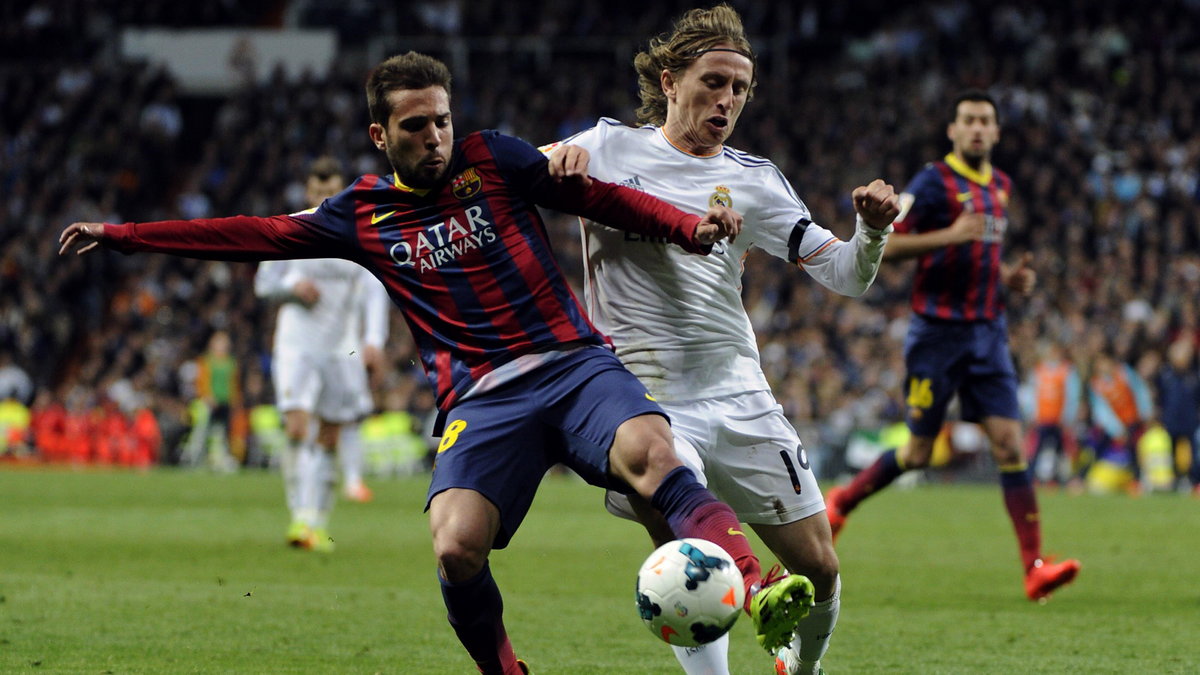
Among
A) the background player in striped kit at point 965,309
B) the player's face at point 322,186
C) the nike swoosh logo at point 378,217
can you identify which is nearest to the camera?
the nike swoosh logo at point 378,217

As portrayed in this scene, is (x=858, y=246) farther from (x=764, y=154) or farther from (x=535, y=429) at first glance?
(x=764, y=154)

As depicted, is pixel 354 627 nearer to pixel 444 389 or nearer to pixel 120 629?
pixel 120 629

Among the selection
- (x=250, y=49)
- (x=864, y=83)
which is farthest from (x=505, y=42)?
(x=864, y=83)

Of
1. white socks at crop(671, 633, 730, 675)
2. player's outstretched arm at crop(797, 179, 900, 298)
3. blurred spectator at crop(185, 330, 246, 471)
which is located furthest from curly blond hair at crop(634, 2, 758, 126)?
blurred spectator at crop(185, 330, 246, 471)

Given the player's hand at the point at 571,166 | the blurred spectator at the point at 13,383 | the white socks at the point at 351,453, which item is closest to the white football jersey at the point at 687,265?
the player's hand at the point at 571,166

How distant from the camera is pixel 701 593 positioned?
381cm

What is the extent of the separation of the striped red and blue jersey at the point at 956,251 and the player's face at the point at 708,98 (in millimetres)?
3487

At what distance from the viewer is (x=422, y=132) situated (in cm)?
461

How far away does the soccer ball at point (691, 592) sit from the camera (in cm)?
381

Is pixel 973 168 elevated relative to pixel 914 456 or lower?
elevated

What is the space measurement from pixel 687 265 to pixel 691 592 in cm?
145

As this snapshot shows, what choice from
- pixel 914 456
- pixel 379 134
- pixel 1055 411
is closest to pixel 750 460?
pixel 379 134

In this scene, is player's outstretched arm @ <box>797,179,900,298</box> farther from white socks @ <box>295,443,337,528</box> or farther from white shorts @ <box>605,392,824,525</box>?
white socks @ <box>295,443,337,528</box>

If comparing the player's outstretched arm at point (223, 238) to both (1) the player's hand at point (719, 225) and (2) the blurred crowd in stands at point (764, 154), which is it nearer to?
(1) the player's hand at point (719, 225)
